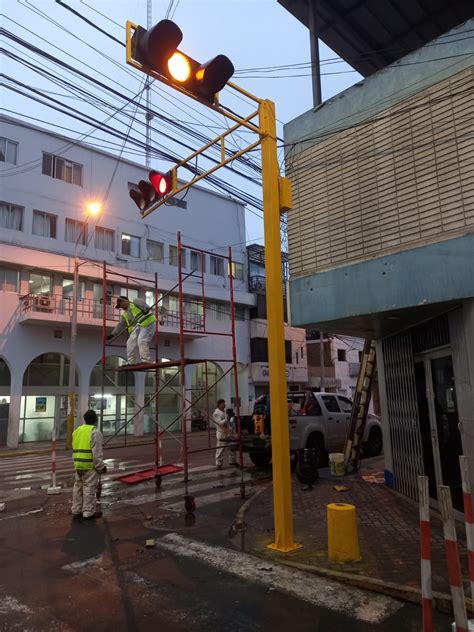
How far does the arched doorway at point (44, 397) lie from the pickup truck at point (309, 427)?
531 inches

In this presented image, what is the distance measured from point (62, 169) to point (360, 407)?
2010 centimetres

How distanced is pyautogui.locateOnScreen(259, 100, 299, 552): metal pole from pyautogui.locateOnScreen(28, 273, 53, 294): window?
18702 mm

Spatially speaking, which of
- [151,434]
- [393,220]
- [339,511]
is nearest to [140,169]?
[151,434]

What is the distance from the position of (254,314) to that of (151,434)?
11.2 metres

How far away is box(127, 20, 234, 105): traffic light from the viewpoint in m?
4.65

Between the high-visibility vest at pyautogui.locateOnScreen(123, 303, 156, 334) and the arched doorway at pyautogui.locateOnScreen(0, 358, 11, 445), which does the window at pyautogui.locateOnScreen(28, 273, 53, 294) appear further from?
the high-visibility vest at pyautogui.locateOnScreen(123, 303, 156, 334)

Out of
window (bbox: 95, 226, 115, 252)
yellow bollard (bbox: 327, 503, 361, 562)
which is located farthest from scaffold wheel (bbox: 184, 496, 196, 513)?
window (bbox: 95, 226, 115, 252)

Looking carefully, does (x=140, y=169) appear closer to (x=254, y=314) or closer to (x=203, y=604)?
(x=254, y=314)

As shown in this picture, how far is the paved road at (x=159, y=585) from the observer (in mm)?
4082

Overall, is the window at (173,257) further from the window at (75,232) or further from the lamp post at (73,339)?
the window at (75,232)

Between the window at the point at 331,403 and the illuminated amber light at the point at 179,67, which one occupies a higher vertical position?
the illuminated amber light at the point at 179,67

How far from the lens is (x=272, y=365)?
614cm

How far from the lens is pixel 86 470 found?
7.79 metres

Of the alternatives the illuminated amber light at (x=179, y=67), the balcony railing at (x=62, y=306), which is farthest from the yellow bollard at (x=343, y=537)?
the balcony railing at (x=62, y=306)
